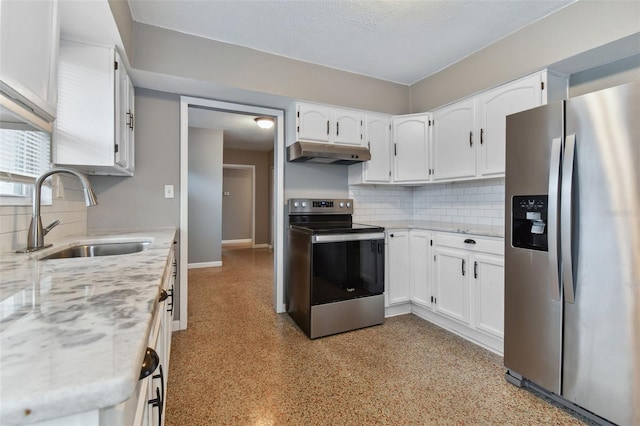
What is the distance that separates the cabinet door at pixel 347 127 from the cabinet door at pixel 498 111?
1.08 m

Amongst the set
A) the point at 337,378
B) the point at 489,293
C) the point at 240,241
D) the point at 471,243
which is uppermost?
the point at 471,243

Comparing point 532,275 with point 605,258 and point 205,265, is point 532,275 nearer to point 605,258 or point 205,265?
point 605,258

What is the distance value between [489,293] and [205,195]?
452cm

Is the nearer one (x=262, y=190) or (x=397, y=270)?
(x=397, y=270)

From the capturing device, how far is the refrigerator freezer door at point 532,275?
5.45 ft

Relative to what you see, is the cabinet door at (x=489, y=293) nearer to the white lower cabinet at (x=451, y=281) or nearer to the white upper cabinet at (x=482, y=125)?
the white lower cabinet at (x=451, y=281)

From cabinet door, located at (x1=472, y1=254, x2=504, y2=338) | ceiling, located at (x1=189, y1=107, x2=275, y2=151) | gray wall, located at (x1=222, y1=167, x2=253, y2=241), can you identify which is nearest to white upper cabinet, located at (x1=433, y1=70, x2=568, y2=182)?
cabinet door, located at (x1=472, y1=254, x2=504, y2=338)

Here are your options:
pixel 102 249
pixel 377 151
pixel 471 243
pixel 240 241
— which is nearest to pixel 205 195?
pixel 240 241

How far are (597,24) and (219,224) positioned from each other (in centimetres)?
512

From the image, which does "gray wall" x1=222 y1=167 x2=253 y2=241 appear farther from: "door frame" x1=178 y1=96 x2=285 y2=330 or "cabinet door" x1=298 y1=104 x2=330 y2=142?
"cabinet door" x1=298 y1=104 x2=330 y2=142

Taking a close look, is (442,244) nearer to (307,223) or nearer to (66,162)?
(307,223)

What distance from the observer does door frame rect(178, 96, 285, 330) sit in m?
2.67

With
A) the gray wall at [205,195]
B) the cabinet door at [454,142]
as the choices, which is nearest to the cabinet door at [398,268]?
the cabinet door at [454,142]

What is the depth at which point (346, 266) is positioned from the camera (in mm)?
2656
